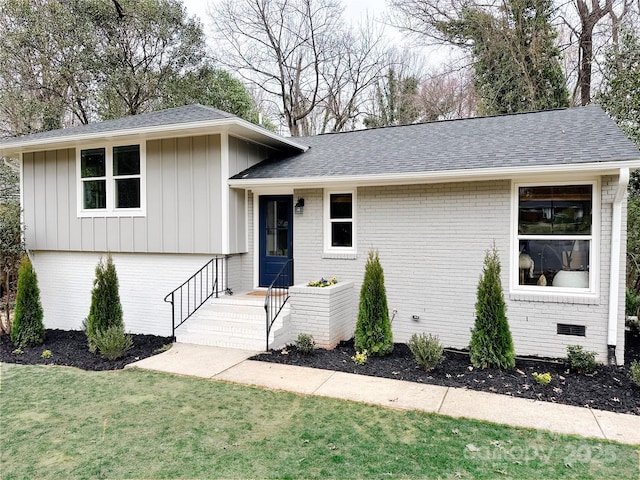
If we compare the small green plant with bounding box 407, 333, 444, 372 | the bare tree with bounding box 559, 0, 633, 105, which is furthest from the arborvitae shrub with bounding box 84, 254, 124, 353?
the bare tree with bounding box 559, 0, 633, 105

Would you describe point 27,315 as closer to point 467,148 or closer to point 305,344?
point 305,344

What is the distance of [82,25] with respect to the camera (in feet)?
50.5

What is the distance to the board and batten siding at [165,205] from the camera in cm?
772

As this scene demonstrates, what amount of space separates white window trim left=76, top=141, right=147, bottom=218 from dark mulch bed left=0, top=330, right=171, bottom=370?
8.11ft

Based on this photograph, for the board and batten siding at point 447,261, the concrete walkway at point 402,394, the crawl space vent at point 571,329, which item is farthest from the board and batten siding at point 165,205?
the crawl space vent at point 571,329

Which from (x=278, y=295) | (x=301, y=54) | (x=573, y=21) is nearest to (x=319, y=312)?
(x=278, y=295)

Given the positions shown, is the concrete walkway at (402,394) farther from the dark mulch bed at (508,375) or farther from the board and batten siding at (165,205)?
the board and batten siding at (165,205)

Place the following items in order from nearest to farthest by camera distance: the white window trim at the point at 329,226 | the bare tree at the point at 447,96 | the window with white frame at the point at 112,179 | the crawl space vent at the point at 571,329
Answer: the crawl space vent at the point at 571,329, the white window trim at the point at 329,226, the window with white frame at the point at 112,179, the bare tree at the point at 447,96

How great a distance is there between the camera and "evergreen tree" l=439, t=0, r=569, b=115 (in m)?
14.5

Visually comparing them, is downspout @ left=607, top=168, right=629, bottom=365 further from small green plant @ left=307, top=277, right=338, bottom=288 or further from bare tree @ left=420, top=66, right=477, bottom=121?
bare tree @ left=420, top=66, right=477, bottom=121

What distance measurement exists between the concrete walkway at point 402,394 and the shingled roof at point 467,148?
3.16 metres

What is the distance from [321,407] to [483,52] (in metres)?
15.1

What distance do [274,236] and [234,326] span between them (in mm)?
2113

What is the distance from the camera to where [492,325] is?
562cm
